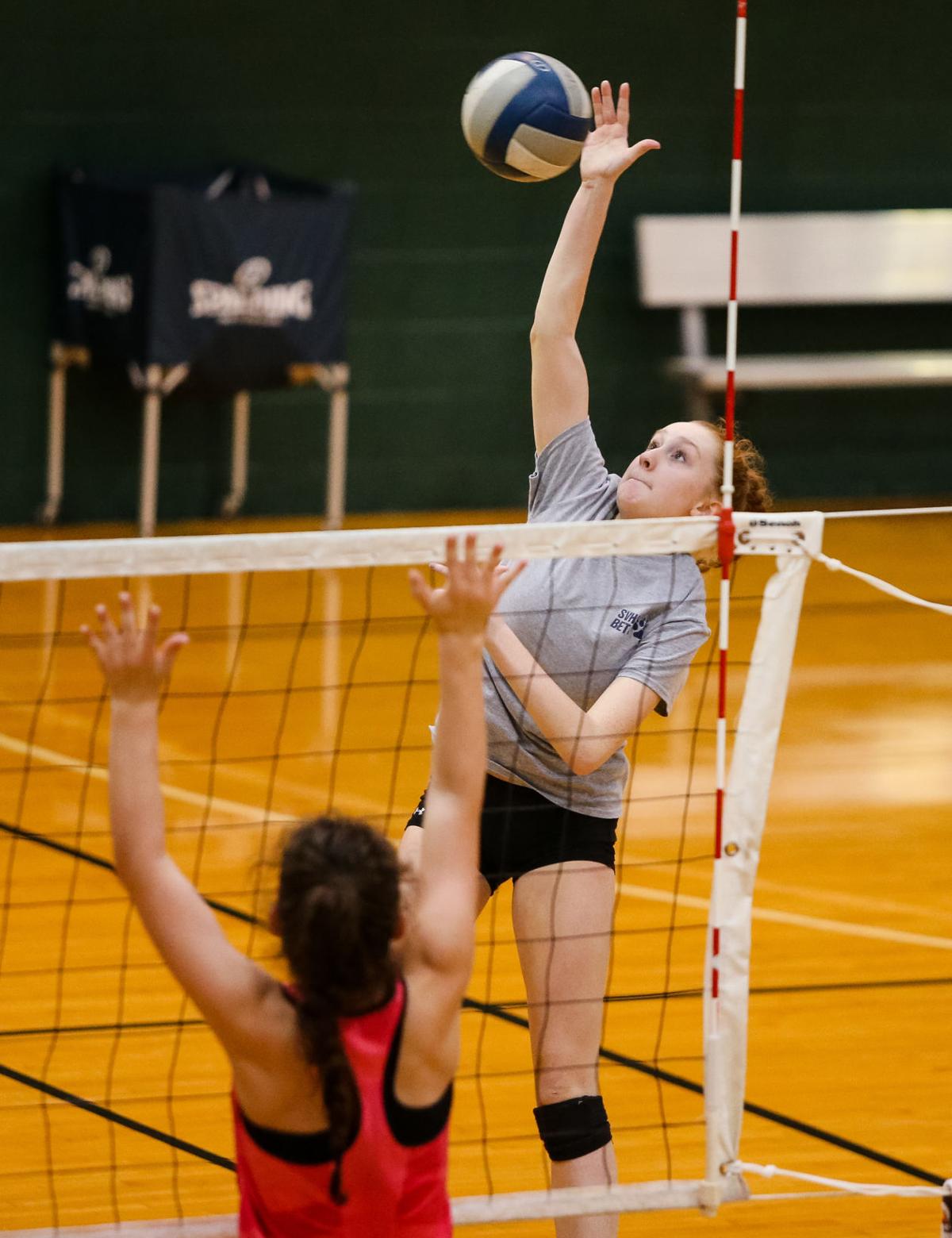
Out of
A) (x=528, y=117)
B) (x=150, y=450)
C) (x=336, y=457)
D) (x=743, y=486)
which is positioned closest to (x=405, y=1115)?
(x=743, y=486)

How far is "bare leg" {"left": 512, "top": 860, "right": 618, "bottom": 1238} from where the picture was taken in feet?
9.85

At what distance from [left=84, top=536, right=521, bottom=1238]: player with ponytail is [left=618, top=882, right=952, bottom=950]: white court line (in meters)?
2.88

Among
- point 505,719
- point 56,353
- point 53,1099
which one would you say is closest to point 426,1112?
point 505,719

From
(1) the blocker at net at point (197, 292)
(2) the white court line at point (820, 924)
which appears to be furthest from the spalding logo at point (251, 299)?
(2) the white court line at point (820, 924)

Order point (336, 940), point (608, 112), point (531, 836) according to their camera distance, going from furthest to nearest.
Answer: point (608, 112), point (531, 836), point (336, 940)

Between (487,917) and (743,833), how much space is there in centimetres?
238

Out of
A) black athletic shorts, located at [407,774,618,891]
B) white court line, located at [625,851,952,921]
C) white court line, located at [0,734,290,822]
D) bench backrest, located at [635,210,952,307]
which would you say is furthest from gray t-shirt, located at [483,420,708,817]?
bench backrest, located at [635,210,952,307]

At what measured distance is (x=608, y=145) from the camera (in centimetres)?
321

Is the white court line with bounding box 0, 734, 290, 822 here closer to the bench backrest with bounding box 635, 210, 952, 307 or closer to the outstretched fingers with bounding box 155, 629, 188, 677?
the outstretched fingers with bounding box 155, 629, 188, 677

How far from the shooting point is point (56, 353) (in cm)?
963

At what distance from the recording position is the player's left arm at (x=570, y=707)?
9.15 feet

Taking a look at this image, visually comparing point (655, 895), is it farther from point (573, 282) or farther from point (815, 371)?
point (815, 371)

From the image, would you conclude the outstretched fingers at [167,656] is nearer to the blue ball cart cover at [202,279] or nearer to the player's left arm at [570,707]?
the player's left arm at [570,707]

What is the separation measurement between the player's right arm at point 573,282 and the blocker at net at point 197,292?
607 cm
